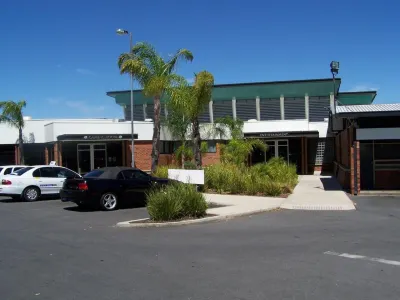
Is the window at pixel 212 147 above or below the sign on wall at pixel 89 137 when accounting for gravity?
below

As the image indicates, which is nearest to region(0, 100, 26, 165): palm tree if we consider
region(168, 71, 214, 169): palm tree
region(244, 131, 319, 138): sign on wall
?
region(168, 71, 214, 169): palm tree

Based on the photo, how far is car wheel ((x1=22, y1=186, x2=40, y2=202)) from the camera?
59.6 ft

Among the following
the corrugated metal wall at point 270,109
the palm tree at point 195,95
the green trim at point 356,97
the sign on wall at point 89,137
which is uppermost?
the green trim at point 356,97

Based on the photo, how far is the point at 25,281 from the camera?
20.7 ft

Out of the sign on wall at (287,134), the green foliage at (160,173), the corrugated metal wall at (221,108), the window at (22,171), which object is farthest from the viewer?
the corrugated metal wall at (221,108)

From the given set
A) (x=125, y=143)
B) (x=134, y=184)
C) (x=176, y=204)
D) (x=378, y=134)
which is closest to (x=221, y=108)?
(x=125, y=143)

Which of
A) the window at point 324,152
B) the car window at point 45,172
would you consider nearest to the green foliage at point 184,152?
the window at point 324,152

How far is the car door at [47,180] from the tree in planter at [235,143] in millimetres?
10128

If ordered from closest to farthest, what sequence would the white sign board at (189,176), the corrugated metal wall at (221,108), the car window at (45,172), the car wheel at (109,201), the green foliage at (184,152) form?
the car wheel at (109,201), the white sign board at (189,176), the car window at (45,172), the green foliage at (184,152), the corrugated metal wall at (221,108)

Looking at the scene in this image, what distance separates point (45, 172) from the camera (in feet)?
61.5

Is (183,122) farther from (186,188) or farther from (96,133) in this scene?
(186,188)

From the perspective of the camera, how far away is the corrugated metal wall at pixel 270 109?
129ft

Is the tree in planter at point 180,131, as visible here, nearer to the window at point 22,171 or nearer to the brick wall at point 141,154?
the brick wall at point 141,154

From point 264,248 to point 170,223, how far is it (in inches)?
137
